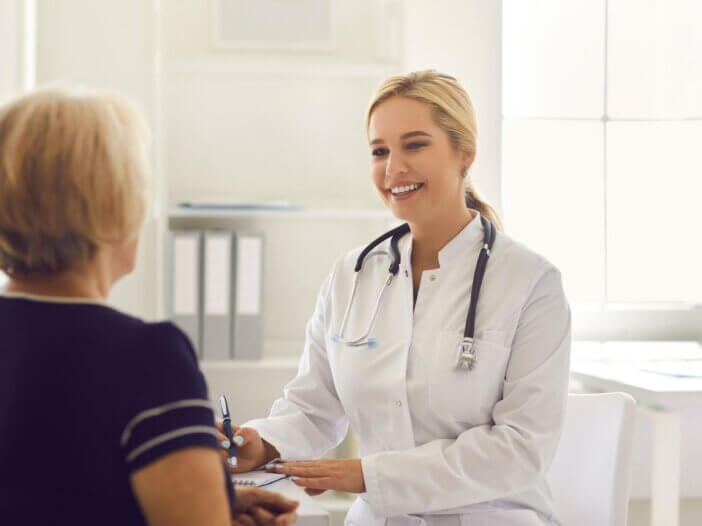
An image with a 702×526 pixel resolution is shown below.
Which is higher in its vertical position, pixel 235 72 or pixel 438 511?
pixel 235 72

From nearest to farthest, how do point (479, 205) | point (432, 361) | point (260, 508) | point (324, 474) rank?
point (260, 508) < point (324, 474) < point (432, 361) < point (479, 205)

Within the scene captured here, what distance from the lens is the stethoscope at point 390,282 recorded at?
1.76 metres

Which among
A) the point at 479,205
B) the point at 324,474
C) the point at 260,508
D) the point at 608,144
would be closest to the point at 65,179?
the point at 260,508

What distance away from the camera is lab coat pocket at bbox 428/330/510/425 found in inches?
69.7

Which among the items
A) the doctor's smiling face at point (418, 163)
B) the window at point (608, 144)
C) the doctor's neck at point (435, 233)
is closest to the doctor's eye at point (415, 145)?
the doctor's smiling face at point (418, 163)

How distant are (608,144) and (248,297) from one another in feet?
4.73

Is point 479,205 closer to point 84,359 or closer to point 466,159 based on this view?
point 466,159

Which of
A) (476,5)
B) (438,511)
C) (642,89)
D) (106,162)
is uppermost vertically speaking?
(476,5)

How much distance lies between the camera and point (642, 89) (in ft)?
11.1

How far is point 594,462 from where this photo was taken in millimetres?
1925

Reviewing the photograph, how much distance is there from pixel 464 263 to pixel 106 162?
1.02 metres

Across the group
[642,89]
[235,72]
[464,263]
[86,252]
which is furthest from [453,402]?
[642,89]

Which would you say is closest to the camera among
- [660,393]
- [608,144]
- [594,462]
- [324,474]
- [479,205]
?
[324,474]

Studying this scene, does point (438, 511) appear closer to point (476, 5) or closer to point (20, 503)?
point (20, 503)
